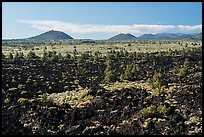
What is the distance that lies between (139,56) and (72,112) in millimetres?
56697

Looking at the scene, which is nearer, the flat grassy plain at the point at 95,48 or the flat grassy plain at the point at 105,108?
the flat grassy plain at the point at 105,108

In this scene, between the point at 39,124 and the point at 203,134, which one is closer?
the point at 203,134

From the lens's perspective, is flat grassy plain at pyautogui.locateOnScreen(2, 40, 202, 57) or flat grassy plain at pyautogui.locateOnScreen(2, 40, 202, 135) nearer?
flat grassy plain at pyautogui.locateOnScreen(2, 40, 202, 135)

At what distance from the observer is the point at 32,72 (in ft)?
194

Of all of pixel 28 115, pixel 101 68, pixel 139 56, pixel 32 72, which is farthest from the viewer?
pixel 139 56

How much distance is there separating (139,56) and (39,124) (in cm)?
5979

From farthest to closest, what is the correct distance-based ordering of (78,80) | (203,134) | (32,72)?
(32,72) < (78,80) < (203,134)

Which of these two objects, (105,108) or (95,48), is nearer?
(105,108)

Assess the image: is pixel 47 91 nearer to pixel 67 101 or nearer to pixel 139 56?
pixel 67 101

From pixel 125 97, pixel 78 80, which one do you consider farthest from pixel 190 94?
pixel 78 80

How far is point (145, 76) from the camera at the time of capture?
166ft

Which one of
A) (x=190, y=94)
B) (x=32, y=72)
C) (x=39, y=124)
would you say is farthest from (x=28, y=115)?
(x=32, y=72)

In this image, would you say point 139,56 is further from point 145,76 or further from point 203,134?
point 203,134

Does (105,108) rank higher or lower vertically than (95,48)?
higher
